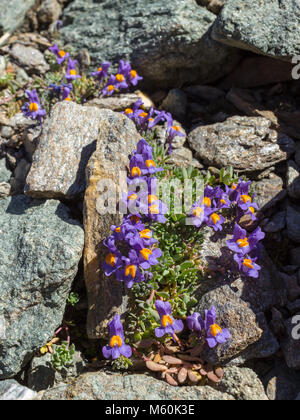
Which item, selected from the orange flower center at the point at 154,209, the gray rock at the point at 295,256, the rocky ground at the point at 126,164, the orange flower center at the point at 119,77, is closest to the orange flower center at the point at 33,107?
the rocky ground at the point at 126,164

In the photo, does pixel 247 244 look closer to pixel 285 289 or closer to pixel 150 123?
pixel 285 289

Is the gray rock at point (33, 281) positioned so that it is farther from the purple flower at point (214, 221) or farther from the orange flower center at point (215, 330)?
the orange flower center at point (215, 330)

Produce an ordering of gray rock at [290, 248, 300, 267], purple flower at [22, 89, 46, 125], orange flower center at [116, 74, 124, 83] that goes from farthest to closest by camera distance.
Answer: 1. orange flower center at [116, 74, 124, 83]
2. purple flower at [22, 89, 46, 125]
3. gray rock at [290, 248, 300, 267]

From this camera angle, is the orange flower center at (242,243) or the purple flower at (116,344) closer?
the purple flower at (116,344)

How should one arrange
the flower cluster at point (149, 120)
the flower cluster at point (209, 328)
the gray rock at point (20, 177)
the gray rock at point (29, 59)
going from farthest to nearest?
the gray rock at point (29, 59)
the flower cluster at point (149, 120)
the gray rock at point (20, 177)
the flower cluster at point (209, 328)

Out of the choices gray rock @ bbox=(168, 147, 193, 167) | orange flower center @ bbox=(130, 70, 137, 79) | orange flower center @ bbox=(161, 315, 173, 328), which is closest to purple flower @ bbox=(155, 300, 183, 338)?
orange flower center @ bbox=(161, 315, 173, 328)

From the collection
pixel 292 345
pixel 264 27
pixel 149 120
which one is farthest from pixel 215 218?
pixel 264 27

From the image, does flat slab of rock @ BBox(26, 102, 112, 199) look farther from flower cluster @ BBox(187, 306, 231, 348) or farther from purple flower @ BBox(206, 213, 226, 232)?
flower cluster @ BBox(187, 306, 231, 348)
